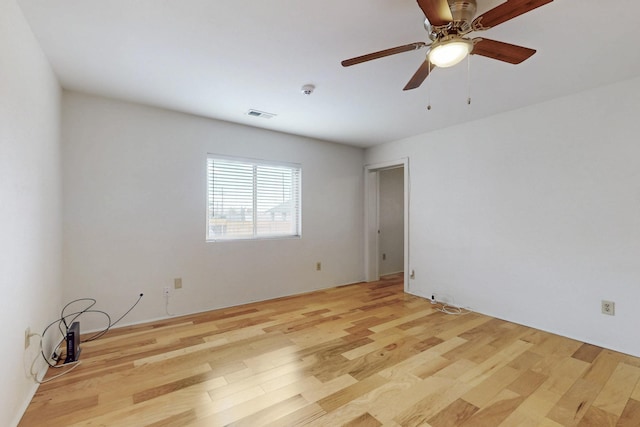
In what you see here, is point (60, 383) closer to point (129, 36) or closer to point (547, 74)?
point (129, 36)

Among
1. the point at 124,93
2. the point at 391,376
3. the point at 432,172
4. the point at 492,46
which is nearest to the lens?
the point at 492,46

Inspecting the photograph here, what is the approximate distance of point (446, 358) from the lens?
2191 mm

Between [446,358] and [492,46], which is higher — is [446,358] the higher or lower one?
the lower one

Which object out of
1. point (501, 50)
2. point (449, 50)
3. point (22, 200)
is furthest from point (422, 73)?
point (22, 200)

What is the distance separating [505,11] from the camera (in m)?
1.23

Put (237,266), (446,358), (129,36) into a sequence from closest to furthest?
1. (129,36)
2. (446,358)
3. (237,266)

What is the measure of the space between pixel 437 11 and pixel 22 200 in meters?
2.40

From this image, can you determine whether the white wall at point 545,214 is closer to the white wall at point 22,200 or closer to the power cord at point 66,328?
the power cord at point 66,328

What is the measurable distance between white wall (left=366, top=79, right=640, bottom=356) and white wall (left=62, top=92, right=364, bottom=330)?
76.2 inches

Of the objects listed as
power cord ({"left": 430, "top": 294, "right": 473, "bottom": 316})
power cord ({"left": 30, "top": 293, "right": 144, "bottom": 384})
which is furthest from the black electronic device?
power cord ({"left": 430, "top": 294, "right": 473, "bottom": 316})

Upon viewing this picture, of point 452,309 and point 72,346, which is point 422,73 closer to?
point 452,309

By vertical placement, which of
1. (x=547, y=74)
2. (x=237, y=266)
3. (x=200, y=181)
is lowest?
(x=237, y=266)

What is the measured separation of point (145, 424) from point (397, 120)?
11.1 ft

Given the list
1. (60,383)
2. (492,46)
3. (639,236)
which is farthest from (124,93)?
(639,236)
